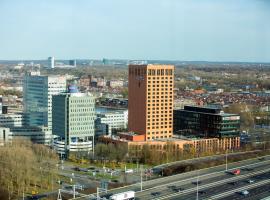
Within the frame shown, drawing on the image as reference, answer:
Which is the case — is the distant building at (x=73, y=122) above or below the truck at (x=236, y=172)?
above

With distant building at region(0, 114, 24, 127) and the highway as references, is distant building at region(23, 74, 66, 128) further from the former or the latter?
the highway

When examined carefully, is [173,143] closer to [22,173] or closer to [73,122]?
[73,122]

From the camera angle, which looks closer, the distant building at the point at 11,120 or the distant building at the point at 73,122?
the distant building at the point at 73,122

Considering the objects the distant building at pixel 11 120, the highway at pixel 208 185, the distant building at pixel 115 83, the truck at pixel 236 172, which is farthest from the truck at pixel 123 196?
the distant building at pixel 115 83

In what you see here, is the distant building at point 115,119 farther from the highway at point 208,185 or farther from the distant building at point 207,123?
the highway at point 208,185

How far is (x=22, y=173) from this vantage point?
284 inches

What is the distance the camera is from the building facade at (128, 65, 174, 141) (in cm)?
1073

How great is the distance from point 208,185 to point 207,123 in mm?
4275

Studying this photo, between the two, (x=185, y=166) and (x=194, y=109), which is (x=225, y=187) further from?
(x=194, y=109)

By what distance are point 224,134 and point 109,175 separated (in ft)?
10.6

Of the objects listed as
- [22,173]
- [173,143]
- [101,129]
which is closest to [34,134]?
[101,129]

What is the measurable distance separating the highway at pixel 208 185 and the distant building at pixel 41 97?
538 centimetres

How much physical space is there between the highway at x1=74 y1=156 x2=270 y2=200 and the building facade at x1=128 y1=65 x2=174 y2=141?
8.60 ft

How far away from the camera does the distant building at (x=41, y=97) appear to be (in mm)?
12562
